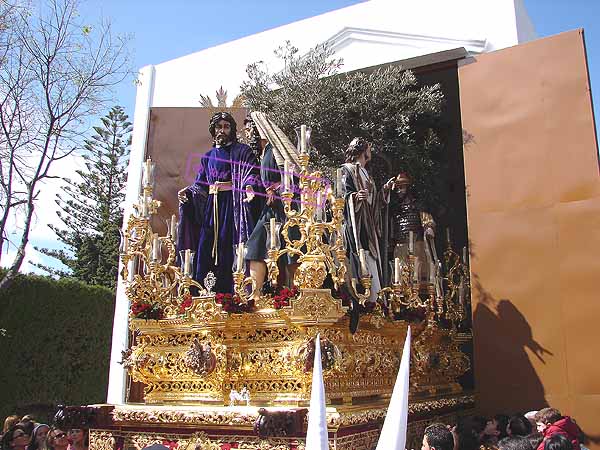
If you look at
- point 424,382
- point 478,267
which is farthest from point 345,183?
point 424,382

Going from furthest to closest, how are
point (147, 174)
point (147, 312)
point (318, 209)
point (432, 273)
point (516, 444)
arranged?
point (432, 273)
point (147, 174)
point (147, 312)
point (318, 209)
point (516, 444)

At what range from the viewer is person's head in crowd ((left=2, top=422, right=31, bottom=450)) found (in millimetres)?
5520

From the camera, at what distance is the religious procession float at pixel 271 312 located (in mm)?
5637

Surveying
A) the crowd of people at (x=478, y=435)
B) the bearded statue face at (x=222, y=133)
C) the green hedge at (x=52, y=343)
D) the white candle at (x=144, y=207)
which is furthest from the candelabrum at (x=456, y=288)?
the green hedge at (x=52, y=343)

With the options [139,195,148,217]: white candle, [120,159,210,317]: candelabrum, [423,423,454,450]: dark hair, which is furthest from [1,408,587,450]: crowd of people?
[139,195,148,217]: white candle

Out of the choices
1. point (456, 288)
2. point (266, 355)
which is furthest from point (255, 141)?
point (456, 288)

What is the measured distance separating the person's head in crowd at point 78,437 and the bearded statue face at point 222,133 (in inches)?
138

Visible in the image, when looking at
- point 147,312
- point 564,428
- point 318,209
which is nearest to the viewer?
point 564,428

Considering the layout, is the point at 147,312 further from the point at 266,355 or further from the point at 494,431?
the point at 494,431

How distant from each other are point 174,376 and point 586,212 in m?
4.97

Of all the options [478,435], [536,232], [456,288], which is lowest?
[478,435]

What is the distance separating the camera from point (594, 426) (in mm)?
6938

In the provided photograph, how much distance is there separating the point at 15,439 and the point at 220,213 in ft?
10.0

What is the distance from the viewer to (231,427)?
5.52m
